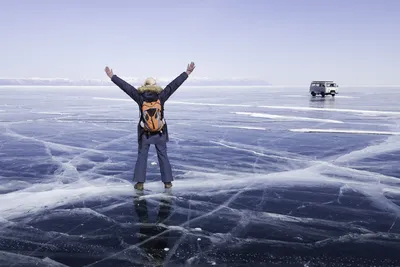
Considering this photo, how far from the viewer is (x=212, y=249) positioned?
3279mm

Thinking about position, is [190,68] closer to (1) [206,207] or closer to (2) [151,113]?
(2) [151,113]

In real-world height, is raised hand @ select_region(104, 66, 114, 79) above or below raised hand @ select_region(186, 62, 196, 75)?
below

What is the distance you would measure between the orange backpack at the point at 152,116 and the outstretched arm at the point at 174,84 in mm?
138

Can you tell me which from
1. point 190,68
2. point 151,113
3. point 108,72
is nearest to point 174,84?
point 190,68

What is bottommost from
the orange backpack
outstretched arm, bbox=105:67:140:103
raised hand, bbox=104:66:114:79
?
the orange backpack

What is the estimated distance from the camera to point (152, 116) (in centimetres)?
473

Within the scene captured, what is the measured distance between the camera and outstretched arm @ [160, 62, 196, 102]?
4802mm

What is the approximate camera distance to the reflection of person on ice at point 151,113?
15.5 feet

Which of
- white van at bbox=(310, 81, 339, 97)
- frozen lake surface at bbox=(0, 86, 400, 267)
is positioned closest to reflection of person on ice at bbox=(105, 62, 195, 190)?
frozen lake surface at bbox=(0, 86, 400, 267)

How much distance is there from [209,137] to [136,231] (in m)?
7.12

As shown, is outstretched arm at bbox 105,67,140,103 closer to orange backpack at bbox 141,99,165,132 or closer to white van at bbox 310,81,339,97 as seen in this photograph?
orange backpack at bbox 141,99,165,132

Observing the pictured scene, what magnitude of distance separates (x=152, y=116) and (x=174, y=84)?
549mm

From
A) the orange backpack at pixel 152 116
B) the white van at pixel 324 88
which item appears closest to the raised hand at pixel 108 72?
the orange backpack at pixel 152 116

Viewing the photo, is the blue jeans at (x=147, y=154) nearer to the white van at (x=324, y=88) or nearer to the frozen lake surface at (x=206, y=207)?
the frozen lake surface at (x=206, y=207)
